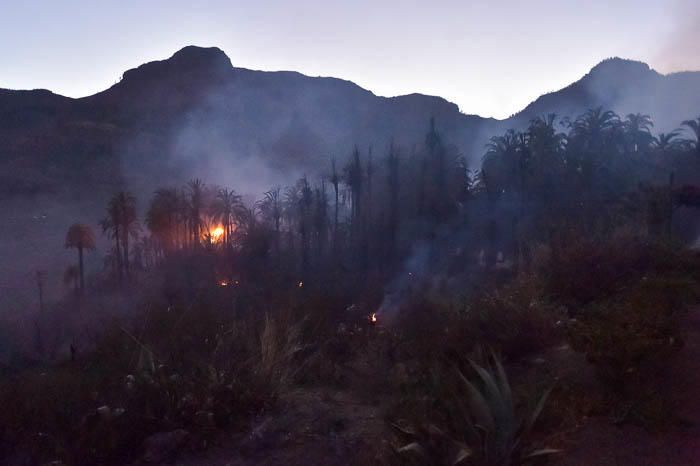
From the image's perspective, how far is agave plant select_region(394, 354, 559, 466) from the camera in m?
7.02

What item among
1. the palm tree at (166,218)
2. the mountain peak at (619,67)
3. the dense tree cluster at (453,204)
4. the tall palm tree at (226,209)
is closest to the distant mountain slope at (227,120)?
the mountain peak at (619,67)

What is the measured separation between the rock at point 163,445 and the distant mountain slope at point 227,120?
7766 centimetres

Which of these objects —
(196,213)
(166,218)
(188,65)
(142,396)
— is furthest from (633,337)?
(188,65)

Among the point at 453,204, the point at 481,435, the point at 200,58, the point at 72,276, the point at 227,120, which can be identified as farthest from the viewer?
the point at 200,58

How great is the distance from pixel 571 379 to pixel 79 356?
30.8 ft

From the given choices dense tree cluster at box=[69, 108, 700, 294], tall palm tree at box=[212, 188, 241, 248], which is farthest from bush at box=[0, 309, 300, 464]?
tall palm tree at box=[212, 188, 241, 248]

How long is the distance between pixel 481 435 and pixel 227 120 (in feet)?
385

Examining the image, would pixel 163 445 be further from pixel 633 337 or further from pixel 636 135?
pixel 636 135

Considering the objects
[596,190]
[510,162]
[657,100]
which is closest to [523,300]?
[596,190]

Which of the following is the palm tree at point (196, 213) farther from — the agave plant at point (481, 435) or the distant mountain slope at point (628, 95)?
the agave plant at point (481, 435)

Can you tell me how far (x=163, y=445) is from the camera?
9555mm

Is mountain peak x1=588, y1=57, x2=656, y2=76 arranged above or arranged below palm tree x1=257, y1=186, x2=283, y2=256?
above

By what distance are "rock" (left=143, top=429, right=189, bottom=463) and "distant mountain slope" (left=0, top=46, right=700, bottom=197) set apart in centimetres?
7766

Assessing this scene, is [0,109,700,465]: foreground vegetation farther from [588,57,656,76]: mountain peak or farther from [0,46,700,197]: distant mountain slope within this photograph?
[588,57,656,76]: mountain peak
